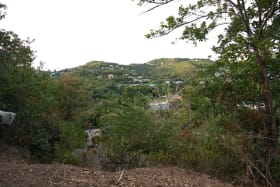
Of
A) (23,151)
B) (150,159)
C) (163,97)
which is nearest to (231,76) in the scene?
(150,159)

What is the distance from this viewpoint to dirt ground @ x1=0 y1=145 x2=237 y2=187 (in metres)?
5.04

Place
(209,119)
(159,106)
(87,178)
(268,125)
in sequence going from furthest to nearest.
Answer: (159,106) < (209,119) < (268,125) < (87,178)

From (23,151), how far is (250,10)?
6.05m

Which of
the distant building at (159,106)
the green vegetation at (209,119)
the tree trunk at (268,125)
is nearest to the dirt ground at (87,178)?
the green vegetation at (209,119)

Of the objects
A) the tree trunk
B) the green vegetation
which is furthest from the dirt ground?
the tree trunk

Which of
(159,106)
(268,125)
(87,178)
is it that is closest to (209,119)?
(268,125)

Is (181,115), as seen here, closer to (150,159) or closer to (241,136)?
(150,159)

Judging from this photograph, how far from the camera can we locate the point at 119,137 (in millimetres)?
8469

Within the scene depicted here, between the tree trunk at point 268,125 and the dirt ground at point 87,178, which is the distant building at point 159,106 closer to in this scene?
the tree trunk at point 268,125

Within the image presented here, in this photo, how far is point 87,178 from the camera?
5352mm

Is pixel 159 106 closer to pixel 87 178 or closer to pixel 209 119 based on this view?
pixel 209 119

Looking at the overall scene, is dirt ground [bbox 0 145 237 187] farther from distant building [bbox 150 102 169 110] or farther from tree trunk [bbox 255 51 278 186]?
distant building [bbox 150 102 169 110]

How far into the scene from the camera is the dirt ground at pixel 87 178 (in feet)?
16.5

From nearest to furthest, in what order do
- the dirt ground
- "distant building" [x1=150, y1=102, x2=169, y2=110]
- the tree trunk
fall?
the dirt ground < the tree trunk < "distant building" [x1=150, y1=102, x2=169, y2=110]
